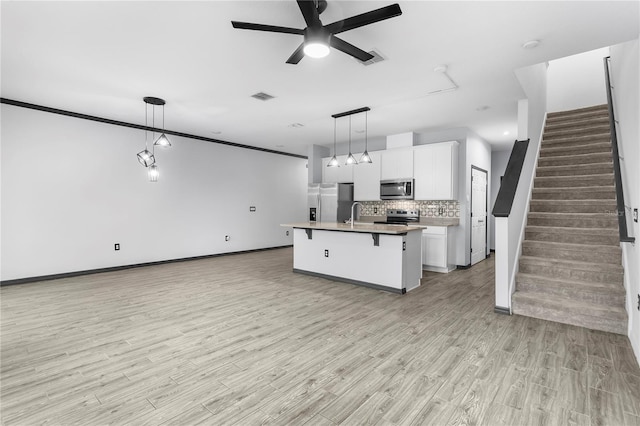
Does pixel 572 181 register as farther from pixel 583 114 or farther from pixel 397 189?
pixel 397 189

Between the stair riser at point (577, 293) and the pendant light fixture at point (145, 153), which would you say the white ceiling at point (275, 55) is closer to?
the pendant light fixture at point (145, 153)

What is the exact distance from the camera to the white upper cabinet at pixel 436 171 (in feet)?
20.1

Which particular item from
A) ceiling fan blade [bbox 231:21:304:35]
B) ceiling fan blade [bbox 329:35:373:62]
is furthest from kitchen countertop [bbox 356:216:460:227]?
ceiling fan blade [bbox 231:21:304:35]

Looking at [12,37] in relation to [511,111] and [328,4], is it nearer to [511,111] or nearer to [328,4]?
[328,4]

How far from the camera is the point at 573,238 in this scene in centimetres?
413

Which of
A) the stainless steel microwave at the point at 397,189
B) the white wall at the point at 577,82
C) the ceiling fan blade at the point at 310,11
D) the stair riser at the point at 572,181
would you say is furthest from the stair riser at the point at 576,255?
the white wall at the point at 577,82

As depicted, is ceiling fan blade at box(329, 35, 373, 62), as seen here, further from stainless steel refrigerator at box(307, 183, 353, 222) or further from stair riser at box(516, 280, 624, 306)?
stainless steel refrigerator at box(307, 183, 353, 222)

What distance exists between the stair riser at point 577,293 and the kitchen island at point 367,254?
4.60ft

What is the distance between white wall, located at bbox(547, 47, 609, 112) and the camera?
6.85 meters

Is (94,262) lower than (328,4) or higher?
lower

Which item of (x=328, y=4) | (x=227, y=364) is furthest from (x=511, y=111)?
(x=227, y=364)

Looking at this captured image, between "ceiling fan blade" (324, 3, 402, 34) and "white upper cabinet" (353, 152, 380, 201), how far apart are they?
4.91 m

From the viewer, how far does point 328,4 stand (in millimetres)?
2527

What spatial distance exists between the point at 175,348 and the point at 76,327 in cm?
134
